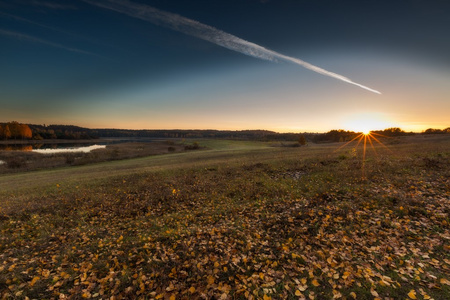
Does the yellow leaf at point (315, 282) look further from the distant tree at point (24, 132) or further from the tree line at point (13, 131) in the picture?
the distant tree at point (24, 132)

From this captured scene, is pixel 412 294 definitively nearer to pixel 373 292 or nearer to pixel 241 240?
pixel 373 292

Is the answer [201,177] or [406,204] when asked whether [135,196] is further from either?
[406,204]

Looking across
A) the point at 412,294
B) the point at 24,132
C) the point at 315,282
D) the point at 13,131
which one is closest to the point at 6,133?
the point at 13,131

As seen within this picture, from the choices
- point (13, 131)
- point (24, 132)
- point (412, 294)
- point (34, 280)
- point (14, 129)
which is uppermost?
point (14, 129)

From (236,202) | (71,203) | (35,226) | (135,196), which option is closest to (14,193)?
(71,203)

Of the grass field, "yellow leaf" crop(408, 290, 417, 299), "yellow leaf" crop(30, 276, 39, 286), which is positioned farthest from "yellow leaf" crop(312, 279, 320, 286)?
"yellow leaf" crop(30, 276, 39, 286)

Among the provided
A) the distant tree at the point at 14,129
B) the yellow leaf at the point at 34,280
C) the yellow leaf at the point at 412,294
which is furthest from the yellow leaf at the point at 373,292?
the distant tree at the point at 14,129

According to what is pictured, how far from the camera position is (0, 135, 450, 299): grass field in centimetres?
536

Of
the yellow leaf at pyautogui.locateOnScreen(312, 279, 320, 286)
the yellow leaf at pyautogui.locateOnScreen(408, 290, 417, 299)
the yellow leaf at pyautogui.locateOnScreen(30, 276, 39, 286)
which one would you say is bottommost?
the yellow leaf at pyautogui.locateOnScreen(30, 276, 39, 286)

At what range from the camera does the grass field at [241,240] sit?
17.6ft

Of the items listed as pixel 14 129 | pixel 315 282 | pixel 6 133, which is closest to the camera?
pixel 315 282

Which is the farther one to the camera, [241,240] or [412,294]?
[241,240]

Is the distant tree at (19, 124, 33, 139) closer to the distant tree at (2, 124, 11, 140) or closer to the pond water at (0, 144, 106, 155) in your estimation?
the distant tree at (2, 124, 11, 140)

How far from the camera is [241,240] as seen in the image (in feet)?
25.4
